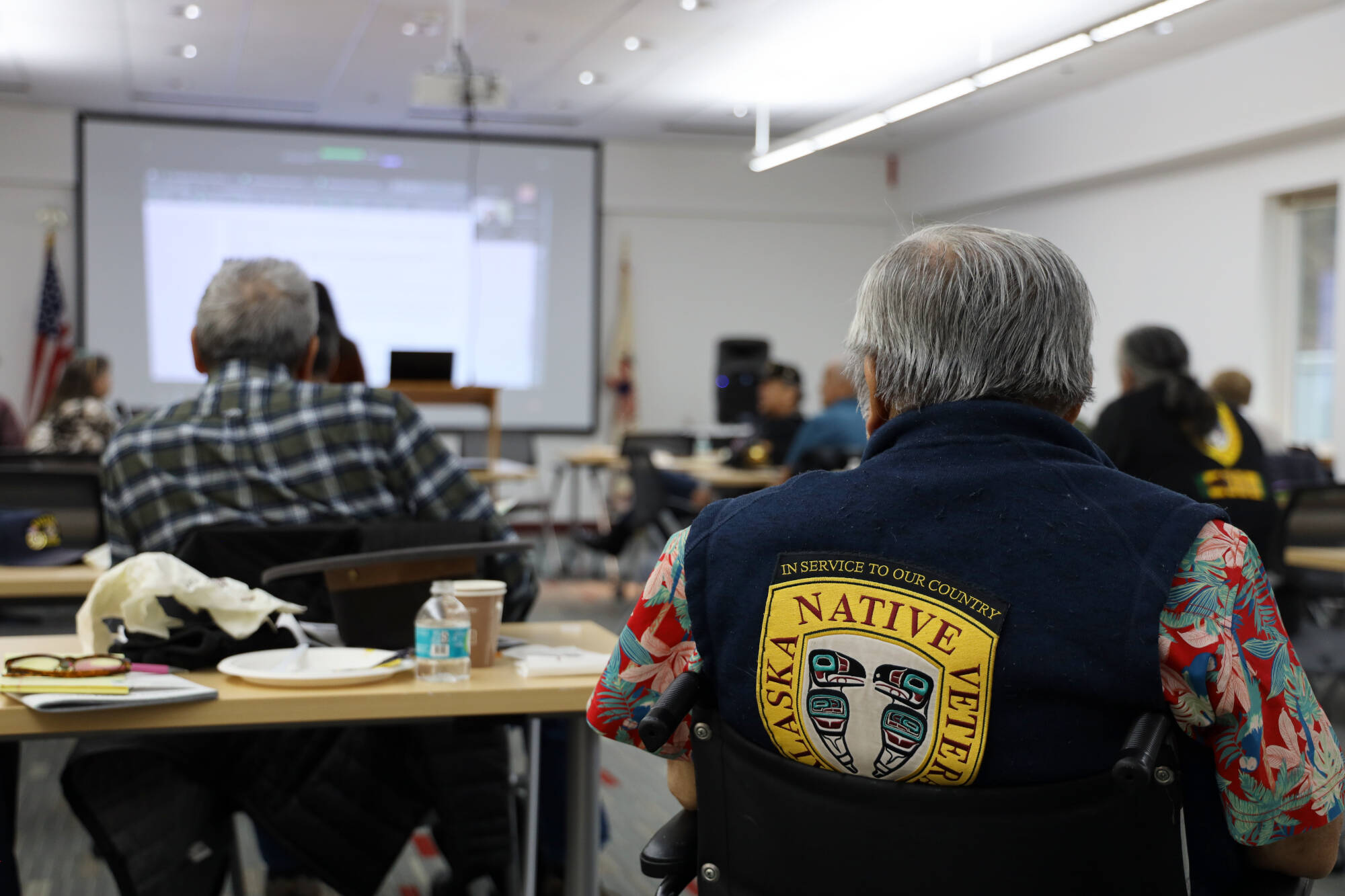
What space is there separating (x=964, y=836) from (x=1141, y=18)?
4656 mm

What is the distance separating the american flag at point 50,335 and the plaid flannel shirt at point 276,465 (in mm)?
8047

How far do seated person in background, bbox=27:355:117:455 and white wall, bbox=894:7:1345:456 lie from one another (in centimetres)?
441

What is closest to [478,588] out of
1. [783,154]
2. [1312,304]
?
[1312,304]

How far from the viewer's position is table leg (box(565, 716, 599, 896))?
6.39ft

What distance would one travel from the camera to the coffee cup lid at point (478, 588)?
6.12 feet

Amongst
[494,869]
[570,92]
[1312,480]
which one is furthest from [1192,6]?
[570,92]

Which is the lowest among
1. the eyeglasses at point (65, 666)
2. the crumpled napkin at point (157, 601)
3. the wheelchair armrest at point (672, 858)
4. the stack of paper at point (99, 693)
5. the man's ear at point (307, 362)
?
the wheelchair armrest at point (672, 858)

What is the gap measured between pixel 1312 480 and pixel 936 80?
3.94 meters

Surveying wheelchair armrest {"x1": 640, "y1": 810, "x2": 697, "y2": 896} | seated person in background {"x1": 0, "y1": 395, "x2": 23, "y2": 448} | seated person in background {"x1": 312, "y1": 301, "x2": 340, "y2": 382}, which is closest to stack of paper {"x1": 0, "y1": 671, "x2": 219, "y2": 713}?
wheelchair armrest {"x1": 640, "y1": 810, "x2": 697, "y2": 896}

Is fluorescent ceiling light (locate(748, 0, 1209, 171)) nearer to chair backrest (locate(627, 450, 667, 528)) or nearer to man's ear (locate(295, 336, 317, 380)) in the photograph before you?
chair backrest (locate(627, 450, 667, 528))

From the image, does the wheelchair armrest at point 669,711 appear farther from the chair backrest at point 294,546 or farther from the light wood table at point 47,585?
the light wood table at point 47,585

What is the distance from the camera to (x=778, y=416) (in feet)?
23.4

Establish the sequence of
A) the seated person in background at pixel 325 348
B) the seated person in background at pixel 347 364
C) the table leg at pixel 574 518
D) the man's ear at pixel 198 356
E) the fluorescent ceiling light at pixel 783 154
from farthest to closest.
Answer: the fluorescent ceiling light at pixel 783 154
the table leg at pixel 574 518
the seated person in background at pixel 347 364
the seated person in background at pixel 325 348
the man's ear at pixel 198 356

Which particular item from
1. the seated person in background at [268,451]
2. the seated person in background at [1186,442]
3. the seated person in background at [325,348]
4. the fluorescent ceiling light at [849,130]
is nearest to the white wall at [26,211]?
the fluorescent ceiling light at [849,130]
